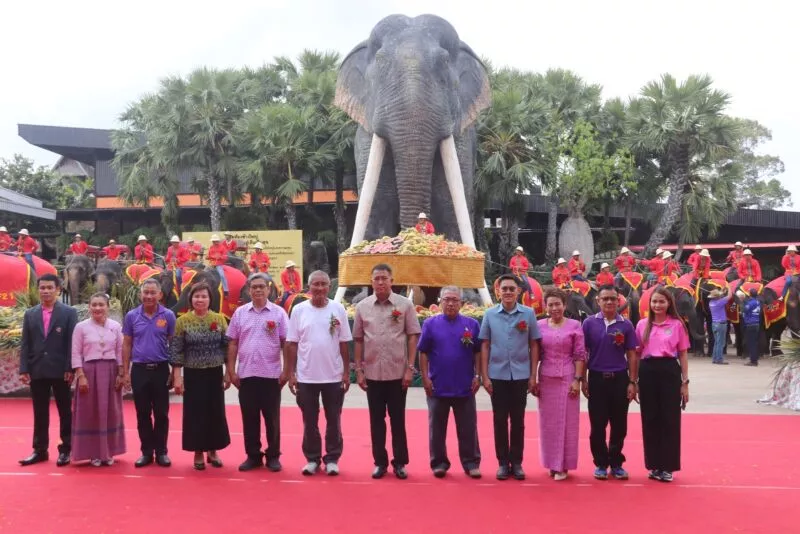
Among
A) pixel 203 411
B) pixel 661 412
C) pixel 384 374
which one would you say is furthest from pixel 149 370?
pixel 661 412

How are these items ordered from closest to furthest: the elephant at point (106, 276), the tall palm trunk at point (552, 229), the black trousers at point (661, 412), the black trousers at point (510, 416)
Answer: the black trousers at point (661, 412) → the black trousers at point (510, 416) → the elephant at point (106, 276) → the tall palm trunk at point (552, 229)

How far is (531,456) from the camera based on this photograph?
6.82 metres

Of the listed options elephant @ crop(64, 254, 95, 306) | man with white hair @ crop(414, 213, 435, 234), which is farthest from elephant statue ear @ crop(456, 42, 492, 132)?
elephant @ crop(64, 254, 95, 306)

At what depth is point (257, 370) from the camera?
626cm

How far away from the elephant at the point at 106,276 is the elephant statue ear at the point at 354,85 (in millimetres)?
4575

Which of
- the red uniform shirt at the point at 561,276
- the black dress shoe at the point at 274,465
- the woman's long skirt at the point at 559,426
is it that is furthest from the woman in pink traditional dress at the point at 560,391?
the red uniform shirt at the point at 561,276

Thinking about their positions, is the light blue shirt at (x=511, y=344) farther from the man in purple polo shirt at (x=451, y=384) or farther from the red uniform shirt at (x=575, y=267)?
the red uniform shirt at (x=575, y=267)

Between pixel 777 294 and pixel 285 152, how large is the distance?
1577cm

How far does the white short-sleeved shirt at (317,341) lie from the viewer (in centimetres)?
617

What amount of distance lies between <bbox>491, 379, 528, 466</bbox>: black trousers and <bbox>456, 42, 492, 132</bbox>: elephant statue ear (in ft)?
28.8

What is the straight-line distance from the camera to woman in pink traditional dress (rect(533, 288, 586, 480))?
5.97 m

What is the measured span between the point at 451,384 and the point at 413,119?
7.32 m

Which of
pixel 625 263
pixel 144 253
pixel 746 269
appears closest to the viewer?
pixel 144 253

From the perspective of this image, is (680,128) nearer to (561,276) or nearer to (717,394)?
(561,276)
